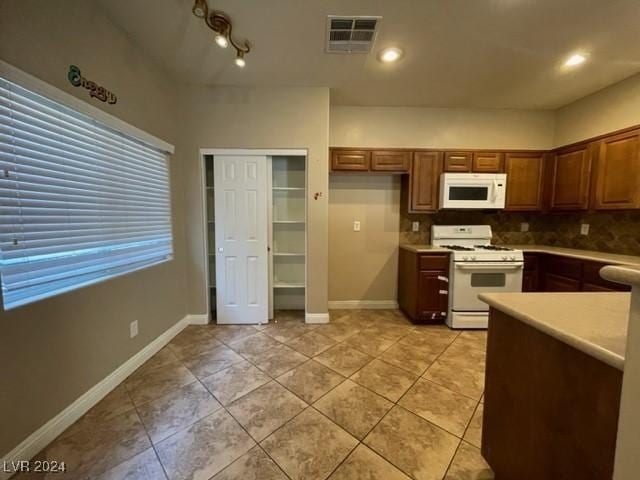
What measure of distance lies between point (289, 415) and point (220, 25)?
9.26 ft

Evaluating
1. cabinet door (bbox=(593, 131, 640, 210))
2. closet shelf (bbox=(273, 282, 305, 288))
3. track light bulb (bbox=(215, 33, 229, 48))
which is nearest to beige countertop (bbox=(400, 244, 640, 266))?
cabinet door (bbox=(593, 131, 640, 210))

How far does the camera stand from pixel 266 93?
2859 mm

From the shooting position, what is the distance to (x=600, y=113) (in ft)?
A: 9.54

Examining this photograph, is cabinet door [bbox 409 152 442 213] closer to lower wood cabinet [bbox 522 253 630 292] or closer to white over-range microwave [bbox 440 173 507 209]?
white over-range microwave [bbox 440 173 507 209]

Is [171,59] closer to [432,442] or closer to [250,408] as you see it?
[250,408]

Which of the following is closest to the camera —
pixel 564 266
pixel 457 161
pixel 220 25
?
pixel 220 25

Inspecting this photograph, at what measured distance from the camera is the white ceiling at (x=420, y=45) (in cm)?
178

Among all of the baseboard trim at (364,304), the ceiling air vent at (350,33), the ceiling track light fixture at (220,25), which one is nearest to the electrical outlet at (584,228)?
the baseboard trim at (364,304)

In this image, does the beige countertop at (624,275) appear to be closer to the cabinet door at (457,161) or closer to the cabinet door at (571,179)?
the cabinet door at (457,161)

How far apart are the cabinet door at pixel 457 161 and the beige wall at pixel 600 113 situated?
50.3 inches

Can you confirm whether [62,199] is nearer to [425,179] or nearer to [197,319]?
[197,319]

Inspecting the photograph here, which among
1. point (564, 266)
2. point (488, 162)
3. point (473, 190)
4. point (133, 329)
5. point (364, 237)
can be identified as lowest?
point (133, 329)

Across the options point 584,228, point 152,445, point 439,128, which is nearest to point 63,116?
point 152,445

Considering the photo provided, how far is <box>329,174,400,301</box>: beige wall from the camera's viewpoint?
140 inches
